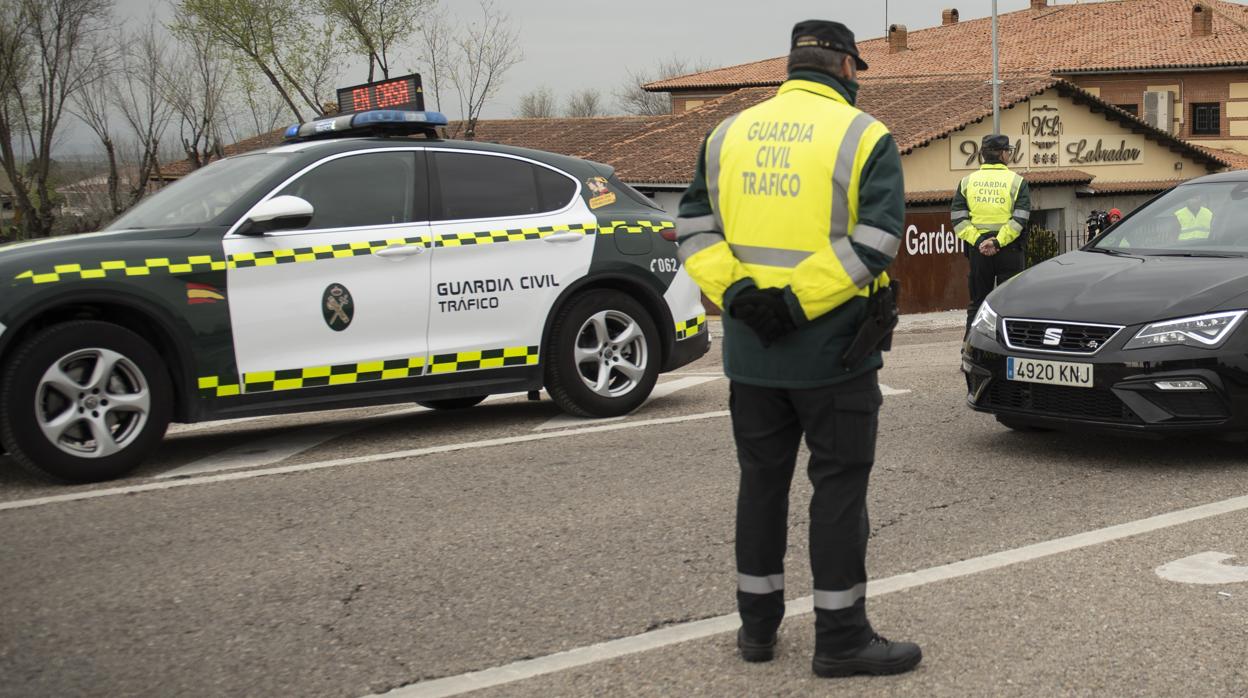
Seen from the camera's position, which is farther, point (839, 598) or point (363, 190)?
Result: point (363, 190)

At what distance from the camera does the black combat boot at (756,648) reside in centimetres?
400

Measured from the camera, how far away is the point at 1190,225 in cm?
774

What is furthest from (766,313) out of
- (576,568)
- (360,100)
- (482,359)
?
(360,100)

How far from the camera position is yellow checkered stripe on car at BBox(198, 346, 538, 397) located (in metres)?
6.94

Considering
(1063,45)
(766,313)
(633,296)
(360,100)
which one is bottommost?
(633,296)

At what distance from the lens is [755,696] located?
12.3 ft

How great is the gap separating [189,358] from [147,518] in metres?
1.08

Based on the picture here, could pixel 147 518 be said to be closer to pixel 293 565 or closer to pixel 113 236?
pixel 293 565

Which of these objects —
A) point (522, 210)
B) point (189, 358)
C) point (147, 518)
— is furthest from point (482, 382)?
point (147, 518)

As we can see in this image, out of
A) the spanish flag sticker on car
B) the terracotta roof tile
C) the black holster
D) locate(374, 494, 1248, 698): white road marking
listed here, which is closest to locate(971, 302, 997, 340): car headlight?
locate(374, 494, 1248, 698): white road marking

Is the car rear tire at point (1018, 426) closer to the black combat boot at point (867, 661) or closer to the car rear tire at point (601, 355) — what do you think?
the car rear tire at point (601, 355)

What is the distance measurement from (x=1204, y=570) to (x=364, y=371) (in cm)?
421

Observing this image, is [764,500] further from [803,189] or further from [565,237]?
[565,237]

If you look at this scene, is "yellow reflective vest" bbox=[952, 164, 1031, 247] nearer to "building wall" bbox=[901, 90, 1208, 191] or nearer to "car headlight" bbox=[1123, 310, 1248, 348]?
"car headlight" bbox=[1123, 310, 1248, 348]
